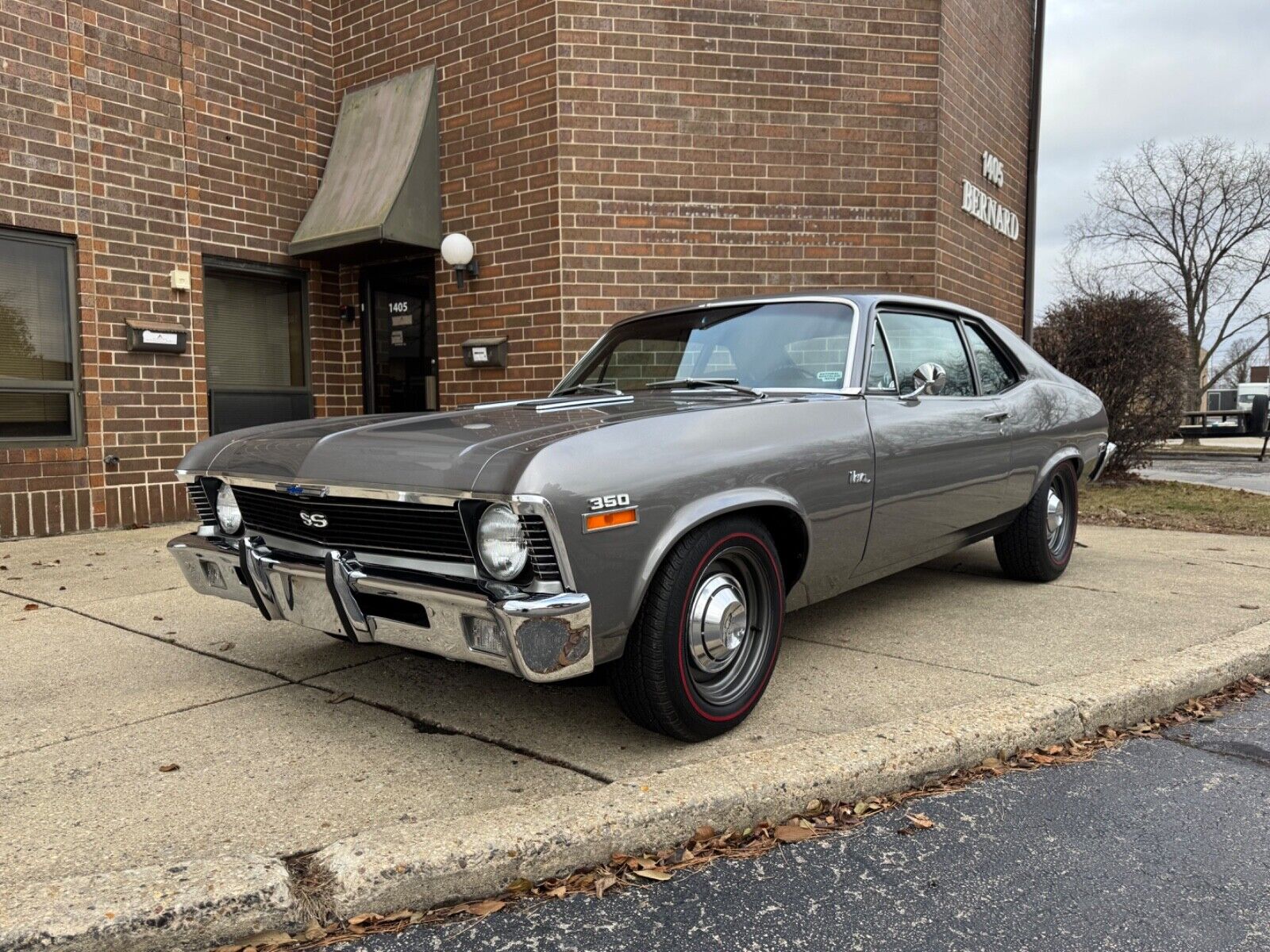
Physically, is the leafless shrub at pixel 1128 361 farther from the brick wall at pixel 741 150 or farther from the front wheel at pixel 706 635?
the front wheel at pixel 706 635

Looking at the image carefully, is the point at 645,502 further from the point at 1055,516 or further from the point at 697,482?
the point at 1055,516

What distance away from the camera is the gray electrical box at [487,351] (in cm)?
842

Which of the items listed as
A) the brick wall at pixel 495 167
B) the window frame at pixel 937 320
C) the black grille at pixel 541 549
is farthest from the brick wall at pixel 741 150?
the black grille at pixel 541 549

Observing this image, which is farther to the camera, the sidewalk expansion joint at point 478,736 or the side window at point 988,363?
the side window at point 988,363

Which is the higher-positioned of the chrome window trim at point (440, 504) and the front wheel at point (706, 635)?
the chrome window trim at point (440, 504)

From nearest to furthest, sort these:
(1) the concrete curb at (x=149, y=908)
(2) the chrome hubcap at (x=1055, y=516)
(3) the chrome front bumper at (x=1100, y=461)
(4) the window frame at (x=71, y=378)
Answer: (1) the concrete curb at (x=149, y=908) < (2) the chrome hubcap at (x=1055, y=516) < (3) the chrome front bumper at (x=1100, y=461) < (4) the window frame at (x=71, y=378)

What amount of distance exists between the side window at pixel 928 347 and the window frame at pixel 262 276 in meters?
6.39

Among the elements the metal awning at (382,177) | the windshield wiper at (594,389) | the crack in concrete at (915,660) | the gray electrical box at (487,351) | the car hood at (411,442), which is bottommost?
the crack in concrete at (915,660)

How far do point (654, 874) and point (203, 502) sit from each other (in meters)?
2.19

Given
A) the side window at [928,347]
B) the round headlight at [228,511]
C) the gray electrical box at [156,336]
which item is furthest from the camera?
the gray electrical box at [156,336]

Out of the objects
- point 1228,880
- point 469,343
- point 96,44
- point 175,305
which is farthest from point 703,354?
point 96,44

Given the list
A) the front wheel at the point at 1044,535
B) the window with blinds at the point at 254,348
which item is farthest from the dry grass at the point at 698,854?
the window with blinds at the point at 254,348

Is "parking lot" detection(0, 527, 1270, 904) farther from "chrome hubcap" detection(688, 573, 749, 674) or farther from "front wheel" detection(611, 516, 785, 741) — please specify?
"chrome hubcap" detection(688, 573, 749, 674)

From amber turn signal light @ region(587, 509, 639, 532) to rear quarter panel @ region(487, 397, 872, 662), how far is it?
0.02 metres
